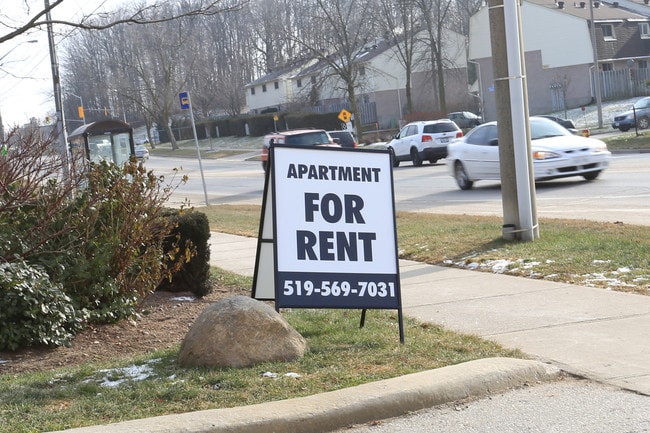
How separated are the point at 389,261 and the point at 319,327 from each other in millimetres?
902

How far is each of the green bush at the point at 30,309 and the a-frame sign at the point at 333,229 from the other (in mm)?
1798

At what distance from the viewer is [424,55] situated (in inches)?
2793

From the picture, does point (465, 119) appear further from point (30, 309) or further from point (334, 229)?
point (30, 309)

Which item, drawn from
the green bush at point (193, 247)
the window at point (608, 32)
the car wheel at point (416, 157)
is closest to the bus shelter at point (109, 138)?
the car wheel at point (416, 157)

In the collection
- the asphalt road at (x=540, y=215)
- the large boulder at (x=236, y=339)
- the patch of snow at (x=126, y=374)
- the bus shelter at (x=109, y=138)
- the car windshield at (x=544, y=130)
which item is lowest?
the asphalt road at (x=540, y=215)

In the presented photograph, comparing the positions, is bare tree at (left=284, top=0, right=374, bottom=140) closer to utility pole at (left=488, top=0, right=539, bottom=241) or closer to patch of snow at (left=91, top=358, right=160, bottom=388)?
utility pole at (left=488, top=0, right=539, bottom=241)

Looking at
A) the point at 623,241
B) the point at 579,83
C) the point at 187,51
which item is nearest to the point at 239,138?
the point at 187,51

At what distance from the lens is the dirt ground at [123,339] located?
22.8 feet

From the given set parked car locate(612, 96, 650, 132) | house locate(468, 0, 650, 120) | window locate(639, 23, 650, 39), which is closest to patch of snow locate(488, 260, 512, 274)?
parked car locate(612, 96, 650, 132)

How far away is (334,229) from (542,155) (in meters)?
A: 14.0

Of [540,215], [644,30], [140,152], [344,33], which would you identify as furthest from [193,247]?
[644,30]

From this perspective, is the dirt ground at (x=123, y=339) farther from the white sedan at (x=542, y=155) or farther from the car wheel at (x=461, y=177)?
the car wheel at (x=461, y=177)

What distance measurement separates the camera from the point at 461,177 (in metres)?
22.5

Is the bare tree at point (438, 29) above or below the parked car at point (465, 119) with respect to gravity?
above
